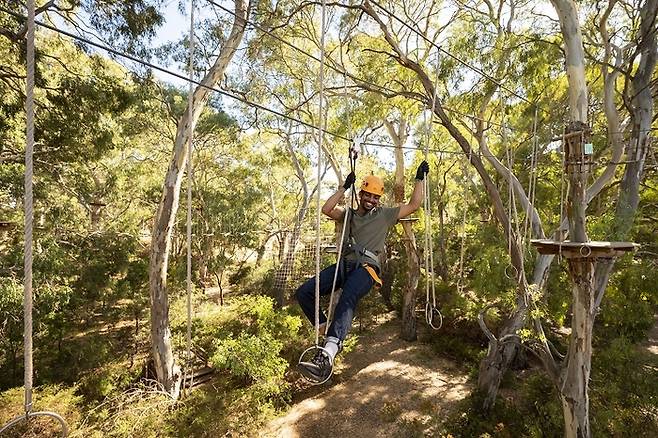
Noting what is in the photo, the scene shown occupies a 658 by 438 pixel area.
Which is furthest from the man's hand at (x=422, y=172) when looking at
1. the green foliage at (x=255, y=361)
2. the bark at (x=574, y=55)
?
the green foliage at (x=255, y=361)

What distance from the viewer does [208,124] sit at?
9.73 m

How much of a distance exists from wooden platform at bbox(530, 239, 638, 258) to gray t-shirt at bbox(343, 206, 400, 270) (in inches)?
51.9

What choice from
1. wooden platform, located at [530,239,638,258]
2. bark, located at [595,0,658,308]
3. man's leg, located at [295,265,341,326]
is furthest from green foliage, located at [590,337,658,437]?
man's leg, located at [295,265,341,326]

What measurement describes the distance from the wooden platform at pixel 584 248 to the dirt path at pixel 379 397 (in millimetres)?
4004

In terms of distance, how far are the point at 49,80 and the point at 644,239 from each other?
11.3m

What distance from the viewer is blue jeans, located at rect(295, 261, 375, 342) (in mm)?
2197

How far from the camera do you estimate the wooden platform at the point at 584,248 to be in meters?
2.82

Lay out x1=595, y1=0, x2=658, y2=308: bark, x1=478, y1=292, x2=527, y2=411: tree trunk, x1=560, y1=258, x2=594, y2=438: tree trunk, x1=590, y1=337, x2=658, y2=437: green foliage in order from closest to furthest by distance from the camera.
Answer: x1=560, y1=258, x2=594, y2=438: tree trunk
x1=595, y1=0, x2=658, y2=308: bark
x1=590, y1=337, x2=658, y2=437: green foliage
x1=478, y1=292, x2=527, y2=411: tree trunk

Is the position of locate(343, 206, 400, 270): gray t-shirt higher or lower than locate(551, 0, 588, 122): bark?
lower

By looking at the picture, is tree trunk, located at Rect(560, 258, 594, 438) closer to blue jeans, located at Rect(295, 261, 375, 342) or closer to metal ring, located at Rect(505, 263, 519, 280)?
metal ring, located at Rect(505, 263, 519, 280)

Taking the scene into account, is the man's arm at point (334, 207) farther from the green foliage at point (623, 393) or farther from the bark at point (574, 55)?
the green foliage at point (623, 393)

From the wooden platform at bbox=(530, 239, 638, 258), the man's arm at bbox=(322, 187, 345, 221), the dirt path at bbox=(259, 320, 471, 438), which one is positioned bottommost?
the dirt path at bbox=(259, 320, 471, 438)

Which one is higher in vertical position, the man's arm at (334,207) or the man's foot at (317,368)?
the man's arm at (334,207)

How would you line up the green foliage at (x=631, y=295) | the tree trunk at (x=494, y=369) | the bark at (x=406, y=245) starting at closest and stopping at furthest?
1. the green foliage at (x=631, y=295)
2. the tree trunk at (x=494, y=369)
3. the bark at (x=406, y=245)
